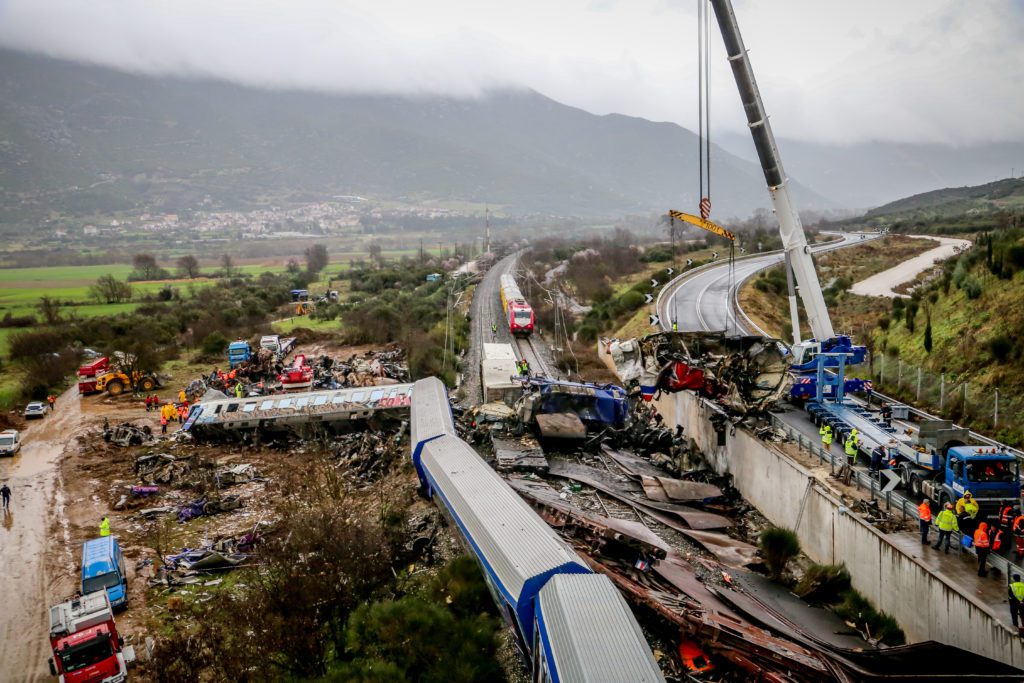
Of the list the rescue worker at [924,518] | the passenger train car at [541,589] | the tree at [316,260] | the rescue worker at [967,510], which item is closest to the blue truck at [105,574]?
the passenger train car at [541,589]

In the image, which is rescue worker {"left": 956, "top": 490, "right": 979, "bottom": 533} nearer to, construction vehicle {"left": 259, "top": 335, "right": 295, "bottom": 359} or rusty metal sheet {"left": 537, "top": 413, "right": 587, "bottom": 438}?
rusty metal sheet {"left": 537, "top": 413, "right": 587, "bottom": 438}

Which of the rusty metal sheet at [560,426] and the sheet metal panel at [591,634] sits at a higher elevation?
the sheet metal panel at [591,634]

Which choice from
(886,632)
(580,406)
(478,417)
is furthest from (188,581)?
(886,632)

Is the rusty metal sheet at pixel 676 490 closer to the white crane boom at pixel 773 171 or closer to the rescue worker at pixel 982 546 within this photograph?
the white crane boom at pixel 773 171

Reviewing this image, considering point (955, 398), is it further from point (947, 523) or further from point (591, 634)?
point (591, 634)

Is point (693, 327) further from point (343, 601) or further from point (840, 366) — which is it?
point (343, 601)

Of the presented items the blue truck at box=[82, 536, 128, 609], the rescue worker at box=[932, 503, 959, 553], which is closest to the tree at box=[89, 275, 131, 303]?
the blue truck at box=[82, 536, 128, 609]
